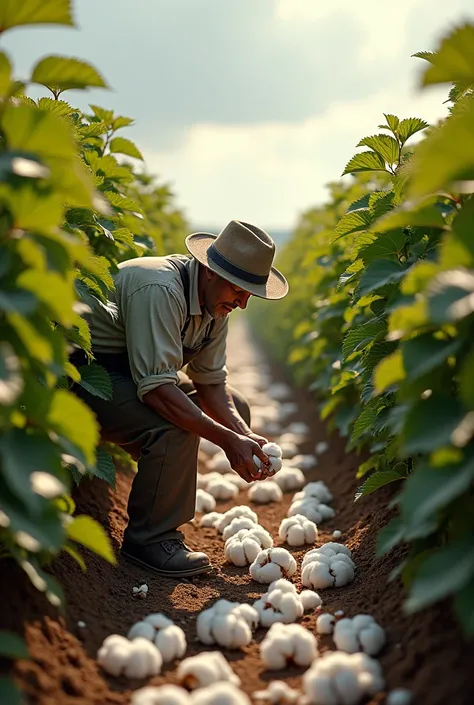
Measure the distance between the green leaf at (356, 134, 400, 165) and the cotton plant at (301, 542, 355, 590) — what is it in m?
1.84

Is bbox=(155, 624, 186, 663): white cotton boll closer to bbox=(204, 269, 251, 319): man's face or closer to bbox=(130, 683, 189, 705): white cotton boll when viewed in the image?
bbox=(130, 683, 189, 705): white cotton boll

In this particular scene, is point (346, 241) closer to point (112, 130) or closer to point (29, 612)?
point (112, 130)

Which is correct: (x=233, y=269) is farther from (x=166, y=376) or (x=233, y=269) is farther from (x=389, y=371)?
(x=389, y=371)

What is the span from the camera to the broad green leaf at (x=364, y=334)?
130 inches

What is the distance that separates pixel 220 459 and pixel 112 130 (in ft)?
8.74

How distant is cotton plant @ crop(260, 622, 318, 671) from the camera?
253 centimetres

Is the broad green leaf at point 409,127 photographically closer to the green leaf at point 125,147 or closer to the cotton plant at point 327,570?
the green leaf at point 125,147

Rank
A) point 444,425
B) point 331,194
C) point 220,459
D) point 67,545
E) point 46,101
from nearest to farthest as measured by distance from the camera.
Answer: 1. point 444,425
2. point 67,545
3. point 46,101
4. point 220,459
5. point 331,194

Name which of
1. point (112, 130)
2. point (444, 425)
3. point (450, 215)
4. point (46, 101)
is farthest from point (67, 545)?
point (112, 130)

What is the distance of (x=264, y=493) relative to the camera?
16.6 ft

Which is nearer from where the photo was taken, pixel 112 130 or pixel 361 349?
pixel 361 349

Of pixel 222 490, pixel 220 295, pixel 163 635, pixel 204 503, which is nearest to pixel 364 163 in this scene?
pixel 220 295

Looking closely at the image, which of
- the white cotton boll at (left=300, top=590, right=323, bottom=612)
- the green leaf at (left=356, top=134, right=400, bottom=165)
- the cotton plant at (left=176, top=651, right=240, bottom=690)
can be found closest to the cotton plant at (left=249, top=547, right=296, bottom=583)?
the white cotton boll at (left=300, top=590, right=323, bottom=612)

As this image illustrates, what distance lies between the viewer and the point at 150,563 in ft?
12.1
